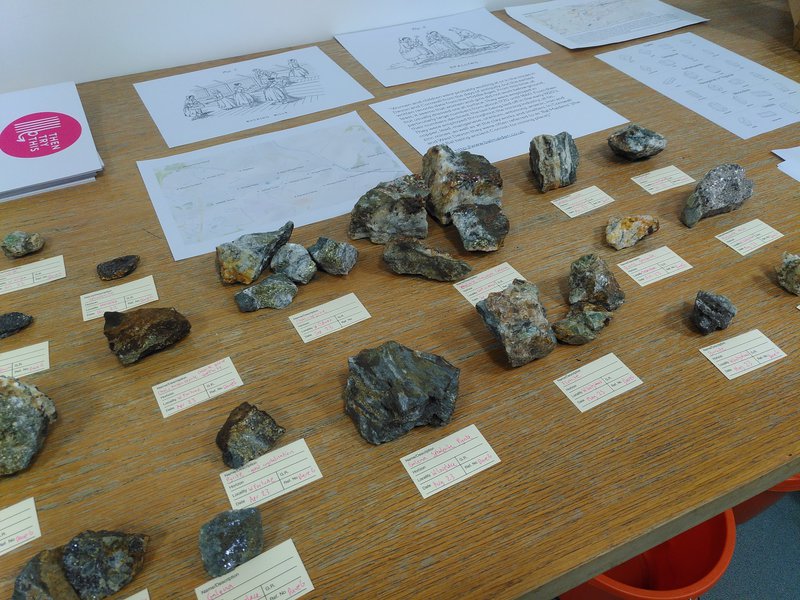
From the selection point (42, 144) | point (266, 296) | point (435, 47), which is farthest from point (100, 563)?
point (435, 47)

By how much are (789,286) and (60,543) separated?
4.55 ft

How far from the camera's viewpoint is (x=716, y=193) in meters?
1.42

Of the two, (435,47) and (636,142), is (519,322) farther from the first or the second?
(435,47)

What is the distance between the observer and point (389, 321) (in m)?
1.21

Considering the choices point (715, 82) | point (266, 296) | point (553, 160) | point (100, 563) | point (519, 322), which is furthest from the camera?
point (715, 82)

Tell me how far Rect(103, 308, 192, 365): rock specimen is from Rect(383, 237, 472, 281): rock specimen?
43cm

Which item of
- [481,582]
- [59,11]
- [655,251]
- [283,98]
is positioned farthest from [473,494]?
[59,11]

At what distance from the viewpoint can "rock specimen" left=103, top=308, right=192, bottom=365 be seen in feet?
3.64

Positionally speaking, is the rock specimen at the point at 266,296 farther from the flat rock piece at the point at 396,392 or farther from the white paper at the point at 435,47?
the white paper at the point at 435,47

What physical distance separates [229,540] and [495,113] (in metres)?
1.37

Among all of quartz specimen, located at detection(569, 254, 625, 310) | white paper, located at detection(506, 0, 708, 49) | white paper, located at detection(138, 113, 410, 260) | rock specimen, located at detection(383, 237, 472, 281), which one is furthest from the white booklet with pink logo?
white paper, located at detection(506, 0, 708, 49)

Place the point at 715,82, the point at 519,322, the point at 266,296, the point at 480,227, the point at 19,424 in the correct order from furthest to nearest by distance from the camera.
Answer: the point at 715,82
the point at 480,227
the point at 266,296
the point at 519,322
the point at 19,424

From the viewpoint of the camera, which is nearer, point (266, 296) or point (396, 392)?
point (396, 392)

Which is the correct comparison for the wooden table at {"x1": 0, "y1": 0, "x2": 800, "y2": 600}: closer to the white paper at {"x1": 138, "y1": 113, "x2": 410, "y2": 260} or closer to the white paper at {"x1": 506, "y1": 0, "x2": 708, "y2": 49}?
the white paper at {"x1": 138, "y1": 113, "x2": 410, "y2": 260}
